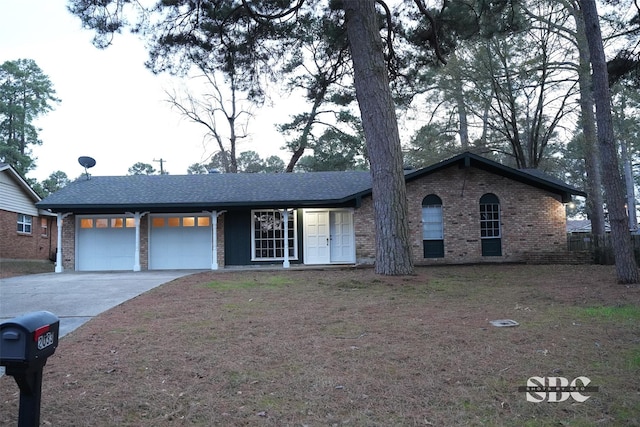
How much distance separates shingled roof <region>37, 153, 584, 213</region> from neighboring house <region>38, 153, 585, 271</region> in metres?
0.05

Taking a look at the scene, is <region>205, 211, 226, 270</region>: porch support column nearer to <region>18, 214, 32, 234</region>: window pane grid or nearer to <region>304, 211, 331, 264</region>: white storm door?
<region>304, 211, 331, 264</region>: white storm door

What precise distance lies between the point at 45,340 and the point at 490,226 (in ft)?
51.5

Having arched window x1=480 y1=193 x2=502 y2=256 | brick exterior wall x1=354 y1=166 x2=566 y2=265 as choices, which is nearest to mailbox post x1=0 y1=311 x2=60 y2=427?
brick exterior wall x1=354 y1=166 x2=566 y2=265

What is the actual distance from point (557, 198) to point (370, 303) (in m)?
11.7

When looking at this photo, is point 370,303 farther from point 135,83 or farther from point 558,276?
point 135,83

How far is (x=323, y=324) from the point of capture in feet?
19.4

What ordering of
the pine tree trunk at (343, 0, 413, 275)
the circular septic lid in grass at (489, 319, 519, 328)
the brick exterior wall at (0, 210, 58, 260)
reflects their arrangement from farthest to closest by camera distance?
the brick exterior wall at (0, 210, 58, 260)
the pine tree trunk at (343, 0, 413, 275)
the circular septic lid in grass at (489, 319, 519, 328)

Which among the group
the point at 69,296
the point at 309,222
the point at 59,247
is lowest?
the point at 69,296

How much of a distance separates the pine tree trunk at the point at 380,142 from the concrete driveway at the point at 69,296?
18.2ft

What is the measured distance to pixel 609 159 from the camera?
31.9ft

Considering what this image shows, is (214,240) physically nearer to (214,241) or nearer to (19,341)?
(214,241)

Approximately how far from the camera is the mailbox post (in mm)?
2184

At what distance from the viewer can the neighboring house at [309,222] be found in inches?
→ 616

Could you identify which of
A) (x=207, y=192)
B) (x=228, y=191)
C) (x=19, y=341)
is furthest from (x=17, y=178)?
(x=19, y=341)
